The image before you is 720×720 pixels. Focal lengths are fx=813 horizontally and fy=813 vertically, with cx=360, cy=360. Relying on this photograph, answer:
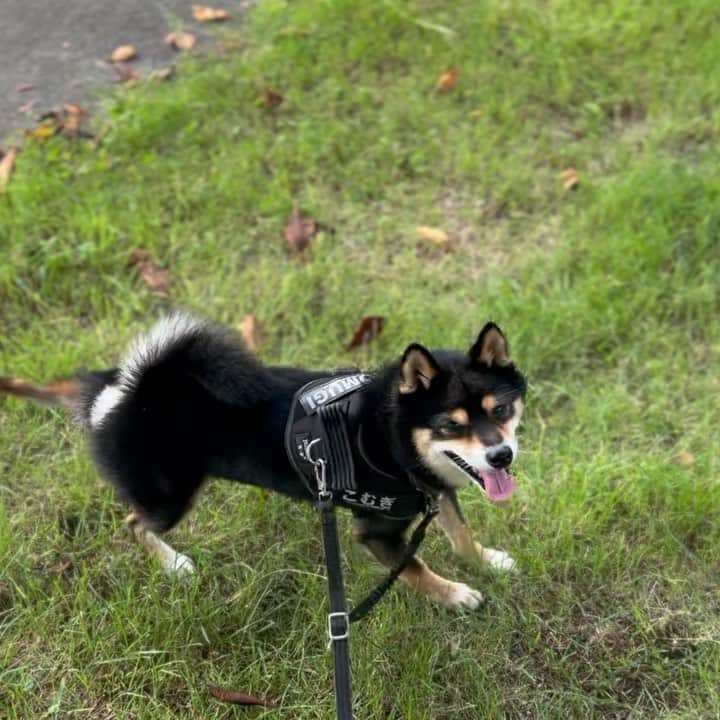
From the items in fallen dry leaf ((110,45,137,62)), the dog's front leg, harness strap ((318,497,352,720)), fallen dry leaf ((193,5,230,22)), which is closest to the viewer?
harness strap ((318,497,352,720))

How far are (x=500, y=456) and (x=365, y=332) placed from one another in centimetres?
145

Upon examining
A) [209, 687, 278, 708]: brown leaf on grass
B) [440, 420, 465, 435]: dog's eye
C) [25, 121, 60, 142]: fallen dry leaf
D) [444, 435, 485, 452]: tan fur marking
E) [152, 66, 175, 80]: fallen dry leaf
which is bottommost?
[209, 687, 278, 708]: brown leaf on grass

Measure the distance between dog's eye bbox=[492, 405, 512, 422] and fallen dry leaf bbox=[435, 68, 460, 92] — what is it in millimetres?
2987

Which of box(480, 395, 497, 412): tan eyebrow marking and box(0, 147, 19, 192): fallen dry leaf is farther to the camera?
box(0, 147, 19, 192): fallen dry leaf

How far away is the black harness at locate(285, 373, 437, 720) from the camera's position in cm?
237

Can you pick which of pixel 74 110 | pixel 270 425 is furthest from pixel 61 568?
pixel 74 110

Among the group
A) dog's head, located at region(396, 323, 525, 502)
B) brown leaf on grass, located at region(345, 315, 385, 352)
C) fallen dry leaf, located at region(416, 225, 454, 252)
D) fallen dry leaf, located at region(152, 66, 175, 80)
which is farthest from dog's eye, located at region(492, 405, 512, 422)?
fallen dry leaf, located at region(152, 66, 175, 80)

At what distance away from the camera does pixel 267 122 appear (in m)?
4.61

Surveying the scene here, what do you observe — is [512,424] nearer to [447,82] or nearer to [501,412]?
[501,412]

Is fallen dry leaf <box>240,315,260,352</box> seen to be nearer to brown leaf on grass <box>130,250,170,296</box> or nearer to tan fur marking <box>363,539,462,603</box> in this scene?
brown leaf on grass <box>130,250,170,296</box>

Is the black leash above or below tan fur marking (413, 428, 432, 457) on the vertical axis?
below

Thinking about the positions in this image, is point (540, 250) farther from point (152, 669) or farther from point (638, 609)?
Result: point (152, 669)

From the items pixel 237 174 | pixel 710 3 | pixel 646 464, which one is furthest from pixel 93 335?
pixel 710 3

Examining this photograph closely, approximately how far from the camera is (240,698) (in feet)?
7.89
